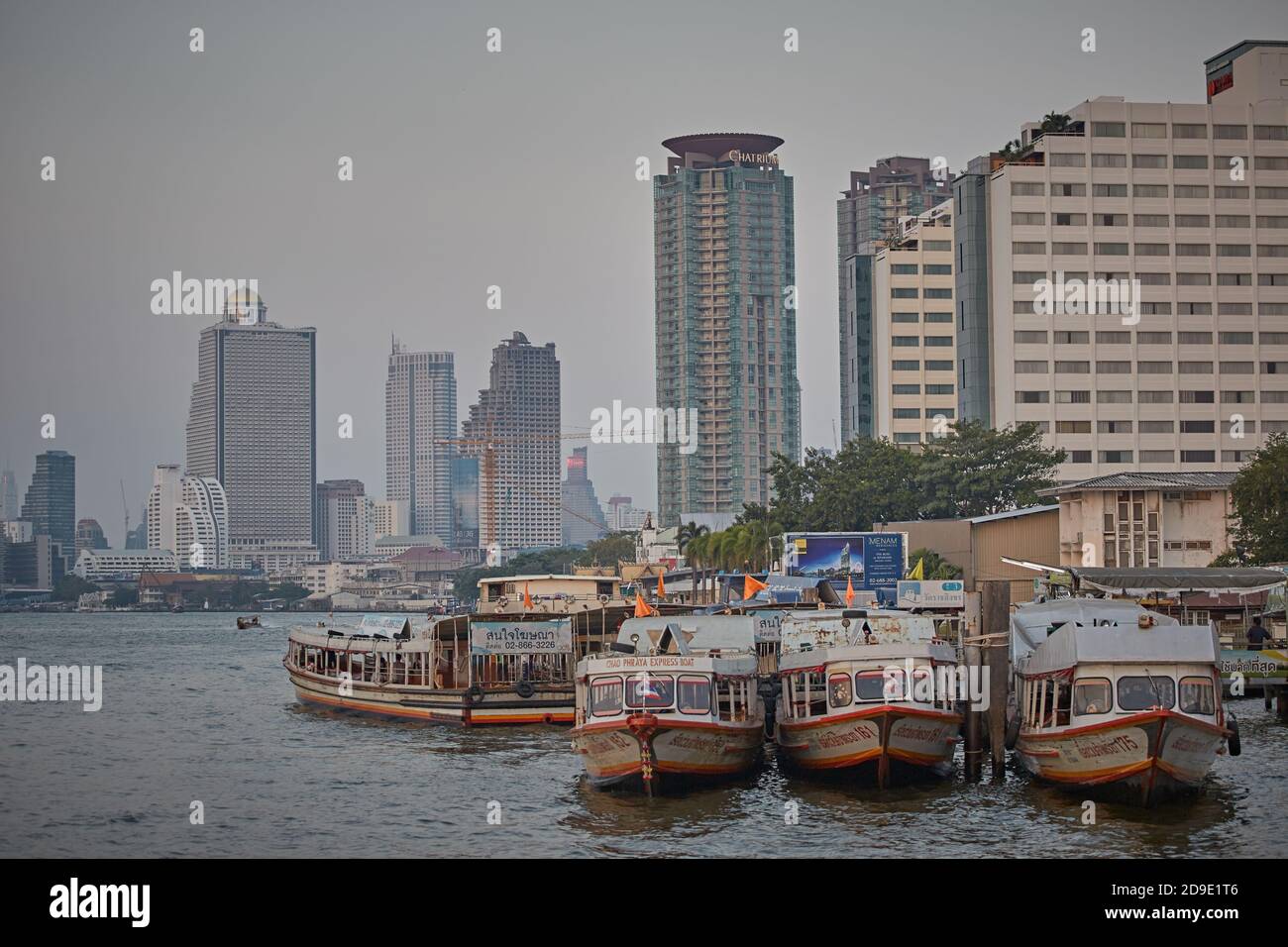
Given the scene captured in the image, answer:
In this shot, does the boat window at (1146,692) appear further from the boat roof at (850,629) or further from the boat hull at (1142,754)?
the boat roof at (850,629)

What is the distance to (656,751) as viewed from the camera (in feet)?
116

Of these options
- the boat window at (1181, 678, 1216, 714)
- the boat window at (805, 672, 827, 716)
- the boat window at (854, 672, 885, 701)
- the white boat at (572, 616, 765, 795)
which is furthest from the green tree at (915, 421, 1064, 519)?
the boat window at (1181, 678, 1216, 714)

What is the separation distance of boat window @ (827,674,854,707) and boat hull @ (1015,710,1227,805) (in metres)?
4.68

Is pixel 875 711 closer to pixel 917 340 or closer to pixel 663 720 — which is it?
pixel 663 720

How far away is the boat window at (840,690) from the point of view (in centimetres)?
3644

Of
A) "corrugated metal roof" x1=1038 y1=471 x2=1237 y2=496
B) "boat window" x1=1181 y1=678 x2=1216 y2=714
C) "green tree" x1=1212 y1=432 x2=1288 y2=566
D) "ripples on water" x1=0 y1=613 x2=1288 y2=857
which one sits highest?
"corrugated metal roof" x1=1038 y1=471 x2=1237 y2=496

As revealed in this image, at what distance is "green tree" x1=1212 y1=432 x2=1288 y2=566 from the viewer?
68.5 meters

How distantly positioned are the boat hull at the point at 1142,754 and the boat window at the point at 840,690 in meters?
4.68

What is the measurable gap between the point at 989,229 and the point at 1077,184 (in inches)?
317

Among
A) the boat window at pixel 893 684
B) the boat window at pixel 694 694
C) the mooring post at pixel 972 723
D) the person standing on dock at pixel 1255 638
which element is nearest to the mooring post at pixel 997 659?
the mooring post at pixel 972 723

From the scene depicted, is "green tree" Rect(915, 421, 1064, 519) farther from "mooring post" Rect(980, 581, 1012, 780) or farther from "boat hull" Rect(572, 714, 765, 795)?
"boat hull" Rect(572, 714, 765, 795)
